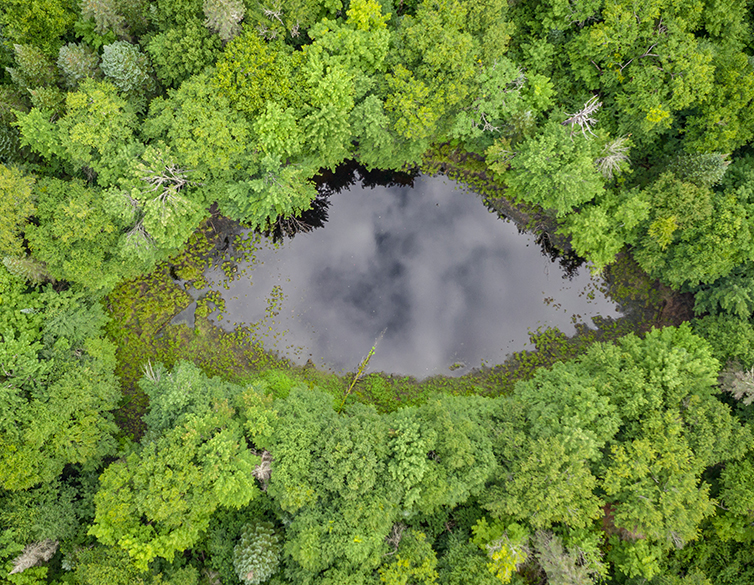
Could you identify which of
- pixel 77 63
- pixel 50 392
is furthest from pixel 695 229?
pixel 50 392

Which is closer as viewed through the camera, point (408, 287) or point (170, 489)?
point (170, 489)

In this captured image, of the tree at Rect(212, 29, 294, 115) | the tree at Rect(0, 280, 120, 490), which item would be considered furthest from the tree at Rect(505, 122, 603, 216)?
the tree at Rect(0, 280, 120, 490)

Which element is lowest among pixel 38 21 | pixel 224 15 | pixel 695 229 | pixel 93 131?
pixel 695 229

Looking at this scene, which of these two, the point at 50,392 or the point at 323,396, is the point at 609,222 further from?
the point at 50,392

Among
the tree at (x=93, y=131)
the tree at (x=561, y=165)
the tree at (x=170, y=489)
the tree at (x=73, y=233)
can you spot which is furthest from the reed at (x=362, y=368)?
the tree at (x=93, y=131)

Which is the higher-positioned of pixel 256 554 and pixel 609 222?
pixel 609 222

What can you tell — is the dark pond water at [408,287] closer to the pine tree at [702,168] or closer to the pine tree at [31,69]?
the pine tree at [702,168]

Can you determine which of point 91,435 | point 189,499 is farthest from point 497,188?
point 91,435
